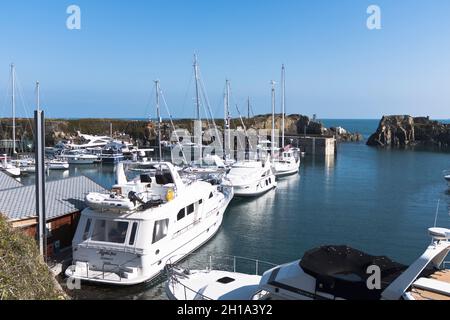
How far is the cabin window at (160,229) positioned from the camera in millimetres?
18172

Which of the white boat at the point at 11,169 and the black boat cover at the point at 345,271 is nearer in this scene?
the black boat cover at the point at 345,271

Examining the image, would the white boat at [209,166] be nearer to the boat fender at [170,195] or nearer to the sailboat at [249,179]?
the sailboat at [249,179]

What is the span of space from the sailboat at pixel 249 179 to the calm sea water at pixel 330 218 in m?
0.85

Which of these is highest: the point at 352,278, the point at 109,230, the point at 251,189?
the point at 352,278

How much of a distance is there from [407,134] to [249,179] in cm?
9603

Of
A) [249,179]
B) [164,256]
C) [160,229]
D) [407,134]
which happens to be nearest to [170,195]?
[160,229]

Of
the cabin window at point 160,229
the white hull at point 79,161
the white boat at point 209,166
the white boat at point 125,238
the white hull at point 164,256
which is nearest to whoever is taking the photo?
the white hull at point 164,256

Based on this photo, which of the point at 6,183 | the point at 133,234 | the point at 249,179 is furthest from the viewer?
the point at 249,179

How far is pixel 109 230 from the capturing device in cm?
1817

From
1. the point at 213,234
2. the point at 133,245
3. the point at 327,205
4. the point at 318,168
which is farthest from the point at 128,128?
the point at 133,245

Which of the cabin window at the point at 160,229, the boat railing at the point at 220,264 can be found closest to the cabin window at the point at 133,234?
the cabin window at the point at 160,229

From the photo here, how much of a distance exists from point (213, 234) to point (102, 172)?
3870 centimetres

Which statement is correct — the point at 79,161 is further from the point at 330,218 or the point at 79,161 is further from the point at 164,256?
the point at 164,256

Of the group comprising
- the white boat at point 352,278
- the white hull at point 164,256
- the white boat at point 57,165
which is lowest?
the white hull at point 164,256
